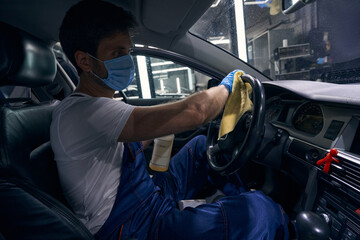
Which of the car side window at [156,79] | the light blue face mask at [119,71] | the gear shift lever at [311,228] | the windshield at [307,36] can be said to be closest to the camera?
the gear shift lever at [311,228]

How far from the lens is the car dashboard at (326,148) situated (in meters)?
0.97

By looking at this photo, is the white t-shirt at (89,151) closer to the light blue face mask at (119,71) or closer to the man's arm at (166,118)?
the man's arm at (166,118)

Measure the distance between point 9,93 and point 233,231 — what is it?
187 centimetres

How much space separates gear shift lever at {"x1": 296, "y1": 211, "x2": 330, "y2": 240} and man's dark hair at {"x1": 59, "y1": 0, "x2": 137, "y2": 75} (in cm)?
123

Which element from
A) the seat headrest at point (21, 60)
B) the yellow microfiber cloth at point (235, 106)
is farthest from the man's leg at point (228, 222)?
the seat headrest at point (21, 60)

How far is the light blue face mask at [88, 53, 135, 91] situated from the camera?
117cm

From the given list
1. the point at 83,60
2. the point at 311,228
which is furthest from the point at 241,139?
the point at 83,60

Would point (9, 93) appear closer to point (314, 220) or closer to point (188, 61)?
point (188, 61)

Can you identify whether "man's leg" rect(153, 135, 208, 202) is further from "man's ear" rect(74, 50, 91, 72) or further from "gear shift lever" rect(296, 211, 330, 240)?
"man's ear" rect(74, 50, 91, 72)

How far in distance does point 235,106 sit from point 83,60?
0.80 meters

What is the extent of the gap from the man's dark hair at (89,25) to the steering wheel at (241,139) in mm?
729

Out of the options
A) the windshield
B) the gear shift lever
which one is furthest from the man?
the windshield

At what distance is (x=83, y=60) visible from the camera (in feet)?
3.76

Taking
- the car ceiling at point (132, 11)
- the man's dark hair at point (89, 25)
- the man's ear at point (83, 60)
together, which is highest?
the car ceiling at point (132, 11)
